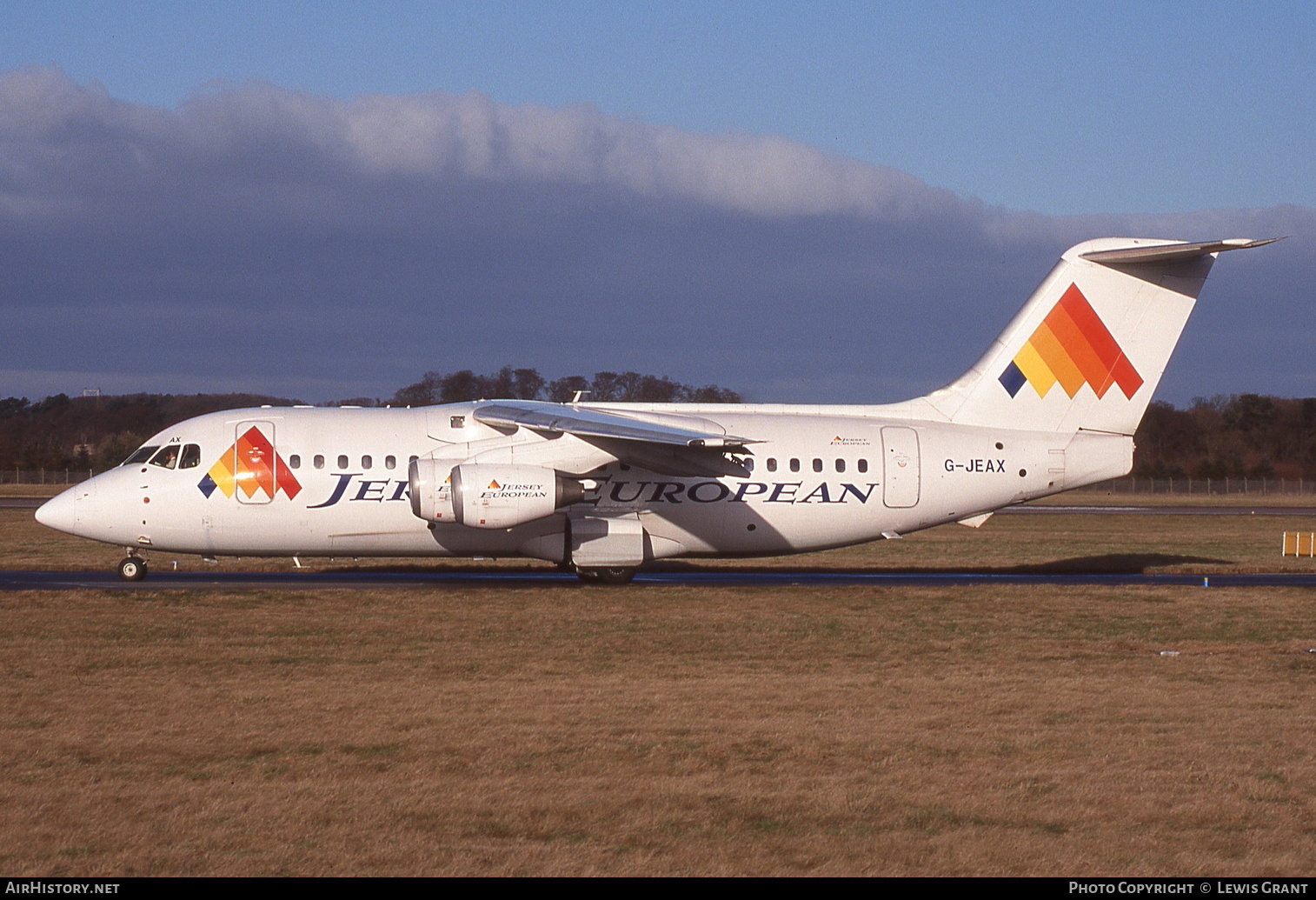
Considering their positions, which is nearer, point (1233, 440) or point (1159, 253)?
point (1159, 253)

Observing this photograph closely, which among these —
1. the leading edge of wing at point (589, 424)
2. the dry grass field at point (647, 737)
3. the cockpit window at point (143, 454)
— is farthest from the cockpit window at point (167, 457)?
the leading edge of wing at point (589, 424)

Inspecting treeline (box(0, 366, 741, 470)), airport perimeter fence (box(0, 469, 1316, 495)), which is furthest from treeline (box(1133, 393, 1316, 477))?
treeline (box(0, 366, 741, 470))

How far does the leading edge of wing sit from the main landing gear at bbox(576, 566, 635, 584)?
8.83ft

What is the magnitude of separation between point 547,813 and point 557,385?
35733mm

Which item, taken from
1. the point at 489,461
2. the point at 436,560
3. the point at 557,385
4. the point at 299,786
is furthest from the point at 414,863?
the point at 557,385

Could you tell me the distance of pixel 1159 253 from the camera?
22922 millimetres

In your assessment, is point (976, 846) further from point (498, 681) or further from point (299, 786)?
point (498, 681)

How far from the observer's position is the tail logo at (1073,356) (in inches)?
944

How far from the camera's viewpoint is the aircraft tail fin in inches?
938

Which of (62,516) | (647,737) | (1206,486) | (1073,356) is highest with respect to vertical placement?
(1073,356)

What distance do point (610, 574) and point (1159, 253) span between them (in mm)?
11310

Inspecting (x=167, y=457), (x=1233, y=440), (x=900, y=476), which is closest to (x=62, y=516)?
(x=167, y=457)

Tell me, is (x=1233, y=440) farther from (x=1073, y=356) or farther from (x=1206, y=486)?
(x=1073, y=356)

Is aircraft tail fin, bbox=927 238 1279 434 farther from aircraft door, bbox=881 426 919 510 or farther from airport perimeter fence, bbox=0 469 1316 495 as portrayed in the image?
airport perimeter fence, bbox=0 469 1316 495
